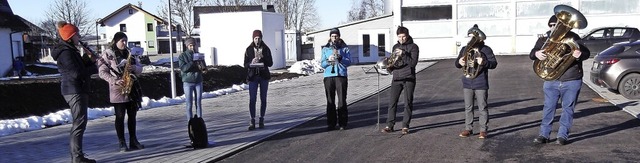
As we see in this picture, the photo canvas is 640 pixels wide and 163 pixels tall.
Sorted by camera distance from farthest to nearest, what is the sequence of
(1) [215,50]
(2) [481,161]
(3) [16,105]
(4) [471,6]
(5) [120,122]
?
(4) [471,6], (1) [215,50], (3) [16,105], (5) [120,122], (2) [481,161]

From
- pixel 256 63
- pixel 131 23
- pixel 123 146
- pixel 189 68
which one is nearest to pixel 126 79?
pixel 123 146

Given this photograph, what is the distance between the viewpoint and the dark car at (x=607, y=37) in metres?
28.7

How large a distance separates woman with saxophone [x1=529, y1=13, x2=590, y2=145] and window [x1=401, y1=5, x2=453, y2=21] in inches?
1098

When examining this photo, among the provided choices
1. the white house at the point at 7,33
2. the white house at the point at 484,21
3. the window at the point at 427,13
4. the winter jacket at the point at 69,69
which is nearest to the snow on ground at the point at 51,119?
the winter jacket at the point at 69,69

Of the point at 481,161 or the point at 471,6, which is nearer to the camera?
the point at 481,161

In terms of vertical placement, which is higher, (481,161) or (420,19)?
(420,19)

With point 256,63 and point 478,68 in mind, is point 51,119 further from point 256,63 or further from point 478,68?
point 478,68

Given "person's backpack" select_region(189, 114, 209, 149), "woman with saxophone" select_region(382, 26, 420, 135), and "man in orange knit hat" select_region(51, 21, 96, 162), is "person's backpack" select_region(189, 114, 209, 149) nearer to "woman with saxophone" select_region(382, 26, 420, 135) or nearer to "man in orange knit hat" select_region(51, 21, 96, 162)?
"man in orange knit hat" select_region(51, 21, 96, 162)

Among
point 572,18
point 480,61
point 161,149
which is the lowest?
point 161,149

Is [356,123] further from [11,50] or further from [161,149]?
[11,50]

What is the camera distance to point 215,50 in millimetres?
30016

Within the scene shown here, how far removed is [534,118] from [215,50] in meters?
21.5

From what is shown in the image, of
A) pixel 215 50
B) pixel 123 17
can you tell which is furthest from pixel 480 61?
pixel 123 17

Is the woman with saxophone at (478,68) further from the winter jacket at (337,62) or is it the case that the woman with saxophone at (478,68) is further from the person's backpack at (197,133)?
the person's backpack at (197,133)
